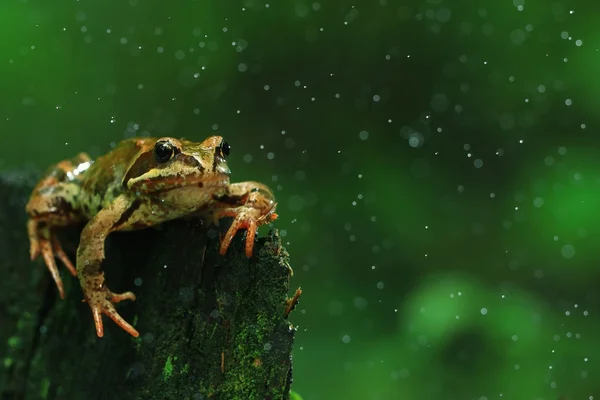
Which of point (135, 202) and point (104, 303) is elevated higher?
point (135, 202)

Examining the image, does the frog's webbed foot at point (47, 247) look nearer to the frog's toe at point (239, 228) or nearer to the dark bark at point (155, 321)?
the dark bark at point (155, 321)

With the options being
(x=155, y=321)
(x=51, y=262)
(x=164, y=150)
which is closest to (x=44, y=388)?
(x=51, y=262)

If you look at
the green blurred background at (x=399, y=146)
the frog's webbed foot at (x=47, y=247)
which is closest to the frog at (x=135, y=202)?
the frog's webbed foot at (x=47, y=247)

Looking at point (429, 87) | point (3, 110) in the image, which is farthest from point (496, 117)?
point (3, 110)

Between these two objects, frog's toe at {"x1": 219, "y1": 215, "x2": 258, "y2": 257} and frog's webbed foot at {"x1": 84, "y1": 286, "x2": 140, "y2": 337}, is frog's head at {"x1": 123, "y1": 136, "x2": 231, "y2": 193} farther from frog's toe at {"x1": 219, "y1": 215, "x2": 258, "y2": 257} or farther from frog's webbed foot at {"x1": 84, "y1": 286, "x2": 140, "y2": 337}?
frog's webbed foot at {"x1": 84, "y1": 286, "x2": 140, "y2": 337}

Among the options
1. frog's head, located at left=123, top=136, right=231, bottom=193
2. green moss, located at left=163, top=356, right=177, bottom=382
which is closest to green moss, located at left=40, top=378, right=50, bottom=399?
green moss, located at left=163, top=356, right=177, bottom=382

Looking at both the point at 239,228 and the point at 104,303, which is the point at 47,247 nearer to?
the point at 104,303

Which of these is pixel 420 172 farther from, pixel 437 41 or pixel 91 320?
pixel 91 320
